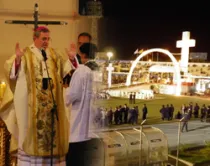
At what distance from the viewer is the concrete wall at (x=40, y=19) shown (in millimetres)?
2199

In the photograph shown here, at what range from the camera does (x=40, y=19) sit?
2.24 m

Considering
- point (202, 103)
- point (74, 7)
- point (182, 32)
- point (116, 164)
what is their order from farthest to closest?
1. point (202, 103)
2. point (182, 32)
3. point (116, 164)
4. point (74, 7)

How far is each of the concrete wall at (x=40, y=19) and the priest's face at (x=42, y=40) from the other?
84cm

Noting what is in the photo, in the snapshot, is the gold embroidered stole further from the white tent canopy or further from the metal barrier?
the white tent canopy

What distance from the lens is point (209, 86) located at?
522 cm

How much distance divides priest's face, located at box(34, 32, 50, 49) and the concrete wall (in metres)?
0.84

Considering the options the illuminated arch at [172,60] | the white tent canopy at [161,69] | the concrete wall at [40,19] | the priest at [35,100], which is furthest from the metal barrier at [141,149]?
the white tent canopy at [161,69]

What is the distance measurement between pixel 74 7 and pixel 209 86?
3.51m

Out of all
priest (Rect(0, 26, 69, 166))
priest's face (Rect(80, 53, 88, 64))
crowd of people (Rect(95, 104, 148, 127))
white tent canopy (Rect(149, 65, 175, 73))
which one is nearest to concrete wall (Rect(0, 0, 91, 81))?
priest's face (Rect(80, 53, 88, 64))

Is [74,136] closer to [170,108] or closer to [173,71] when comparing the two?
[170,108]

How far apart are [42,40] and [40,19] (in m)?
1.02

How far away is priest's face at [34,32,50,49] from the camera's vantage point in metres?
1.26

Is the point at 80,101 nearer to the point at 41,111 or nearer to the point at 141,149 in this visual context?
the point at 41,111

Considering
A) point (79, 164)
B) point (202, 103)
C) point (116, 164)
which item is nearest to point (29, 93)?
point (79, 164)
